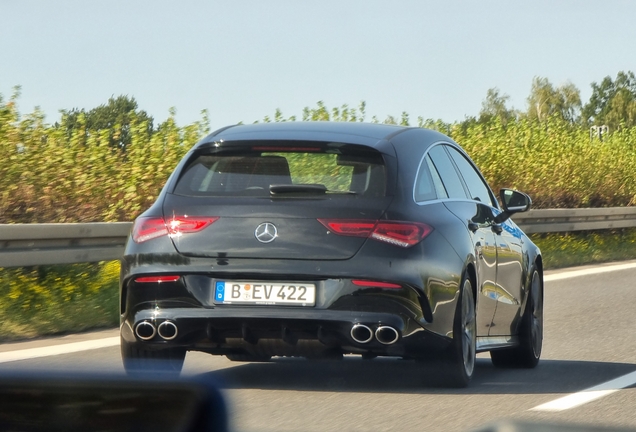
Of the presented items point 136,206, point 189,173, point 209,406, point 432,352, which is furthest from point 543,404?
point 136,206

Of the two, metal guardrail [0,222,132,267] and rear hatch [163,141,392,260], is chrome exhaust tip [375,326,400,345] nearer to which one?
rear hatch [163,141,392,260]

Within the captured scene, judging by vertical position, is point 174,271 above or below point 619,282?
above

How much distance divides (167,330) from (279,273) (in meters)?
0.66

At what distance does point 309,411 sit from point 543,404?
1326 millimetres

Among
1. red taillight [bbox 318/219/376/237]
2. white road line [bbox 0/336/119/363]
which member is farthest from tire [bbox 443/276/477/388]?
white road line [bbox 0/336/119/363]

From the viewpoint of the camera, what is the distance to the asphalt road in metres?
5.91

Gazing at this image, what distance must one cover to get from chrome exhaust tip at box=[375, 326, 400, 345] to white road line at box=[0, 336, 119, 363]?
106 inches

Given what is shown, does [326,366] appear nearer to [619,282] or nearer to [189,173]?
[189,173]

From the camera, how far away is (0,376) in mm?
2064

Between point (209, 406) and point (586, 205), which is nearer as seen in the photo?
point (209, 406)

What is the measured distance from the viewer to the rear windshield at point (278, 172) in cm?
669

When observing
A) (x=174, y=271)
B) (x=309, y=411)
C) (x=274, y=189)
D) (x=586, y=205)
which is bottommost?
(x=586, y=205)

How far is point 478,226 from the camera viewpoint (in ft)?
Answer: 24.8

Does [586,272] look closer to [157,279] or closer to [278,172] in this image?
[278,172]
